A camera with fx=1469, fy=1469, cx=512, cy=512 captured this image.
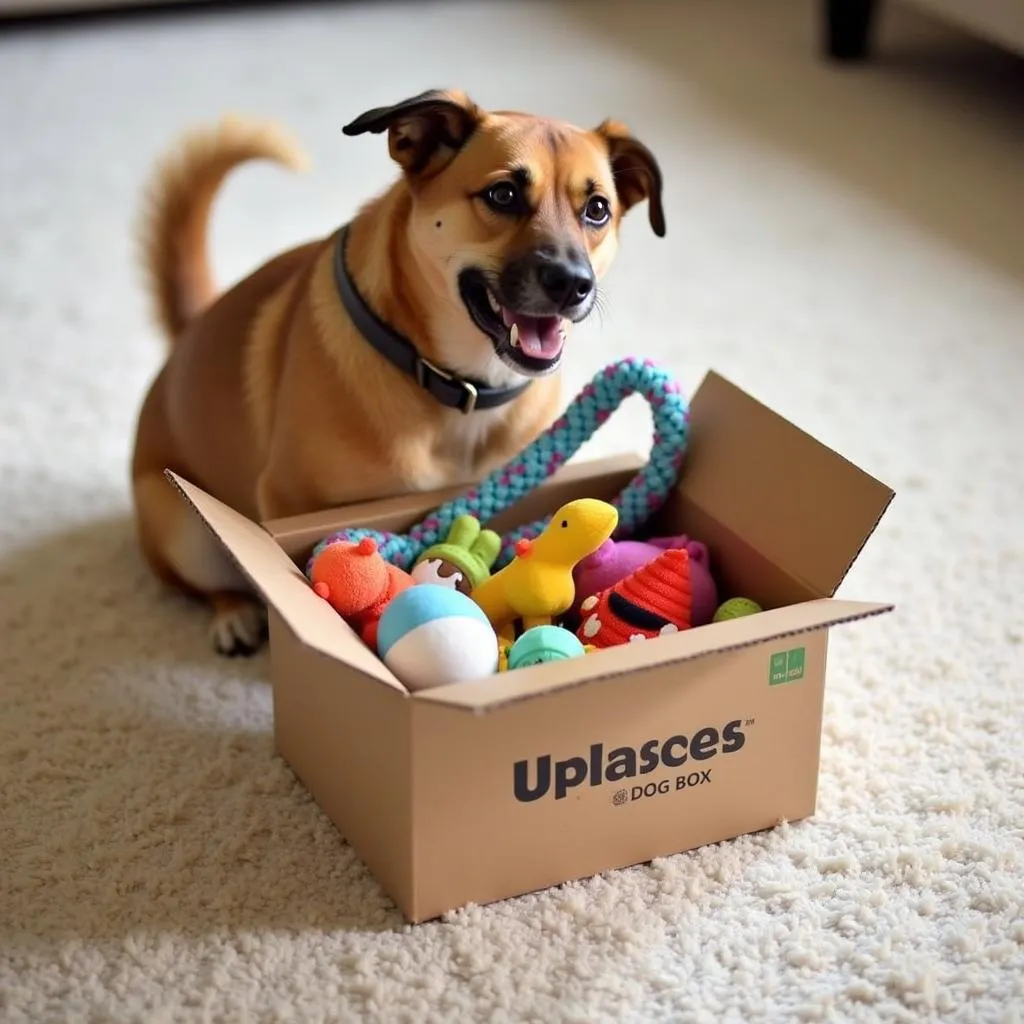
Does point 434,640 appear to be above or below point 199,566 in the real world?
above

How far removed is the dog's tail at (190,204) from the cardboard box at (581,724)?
0.56 meters

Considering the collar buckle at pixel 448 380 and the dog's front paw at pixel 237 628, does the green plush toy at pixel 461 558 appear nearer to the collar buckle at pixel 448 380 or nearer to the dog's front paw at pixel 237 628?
the collar buckle at pixel 448 380

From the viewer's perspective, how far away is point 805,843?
1.38m

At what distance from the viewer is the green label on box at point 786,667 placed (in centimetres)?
130

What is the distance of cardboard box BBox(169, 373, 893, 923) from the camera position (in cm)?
119

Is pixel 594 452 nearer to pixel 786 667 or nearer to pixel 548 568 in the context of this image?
pixel 548 568

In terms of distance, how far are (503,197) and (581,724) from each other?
0.52 metres

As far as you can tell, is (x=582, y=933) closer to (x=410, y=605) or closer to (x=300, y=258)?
(x=410, y=605)

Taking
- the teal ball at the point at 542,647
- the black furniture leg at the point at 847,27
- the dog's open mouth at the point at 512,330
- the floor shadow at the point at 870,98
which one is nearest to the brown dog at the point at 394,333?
the dog's open mouth at the point at 512,330

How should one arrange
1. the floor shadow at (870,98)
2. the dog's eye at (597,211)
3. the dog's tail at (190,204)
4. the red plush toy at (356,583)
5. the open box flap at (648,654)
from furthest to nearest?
the floor shadow at (870,98)
the dog's tail at (190,204)
the dog's eye at (597,211)
the red plush toy at (356,583)
the open box flap at (648,654)

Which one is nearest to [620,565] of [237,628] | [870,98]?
[237,628]

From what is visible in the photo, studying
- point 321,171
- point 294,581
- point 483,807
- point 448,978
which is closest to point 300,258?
point 294,581

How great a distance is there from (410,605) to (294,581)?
114 millimetres

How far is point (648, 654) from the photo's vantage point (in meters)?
1.20
